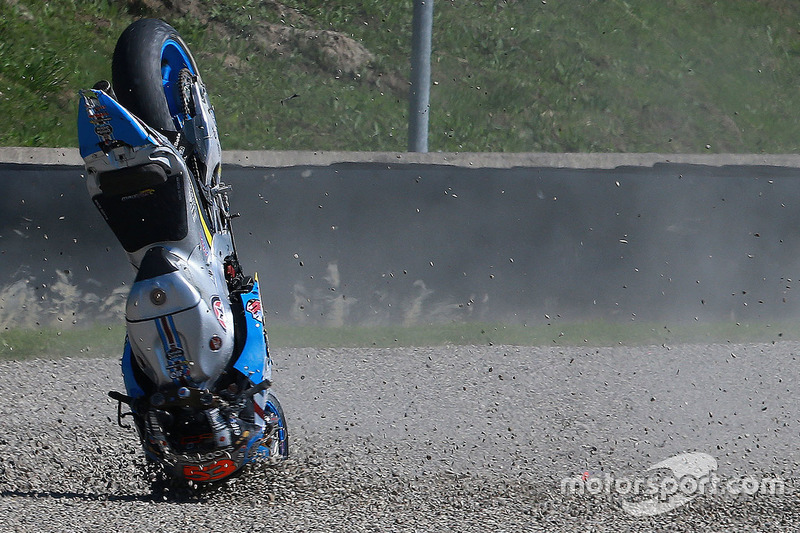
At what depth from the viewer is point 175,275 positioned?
12.0 feet

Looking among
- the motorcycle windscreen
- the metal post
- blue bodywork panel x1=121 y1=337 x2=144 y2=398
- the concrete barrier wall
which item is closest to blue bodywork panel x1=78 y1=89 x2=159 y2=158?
the motorcycle windscreen

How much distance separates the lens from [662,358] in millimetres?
6062

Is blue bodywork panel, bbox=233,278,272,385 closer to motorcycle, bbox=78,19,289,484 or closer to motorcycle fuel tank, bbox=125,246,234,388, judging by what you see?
motorcycle, bbox=78,19,289,484

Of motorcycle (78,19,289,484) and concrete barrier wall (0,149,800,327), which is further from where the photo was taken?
concrete barrier wall (0,149,800,327)

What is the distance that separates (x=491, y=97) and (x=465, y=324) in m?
3.86

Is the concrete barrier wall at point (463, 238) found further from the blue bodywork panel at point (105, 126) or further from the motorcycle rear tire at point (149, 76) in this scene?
the blue bodywork panel at point (105, 126)

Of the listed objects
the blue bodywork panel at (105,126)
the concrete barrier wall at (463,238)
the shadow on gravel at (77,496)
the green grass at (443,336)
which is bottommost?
the green grass at (443,336)

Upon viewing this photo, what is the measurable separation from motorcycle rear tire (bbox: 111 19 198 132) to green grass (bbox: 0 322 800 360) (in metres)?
2.29

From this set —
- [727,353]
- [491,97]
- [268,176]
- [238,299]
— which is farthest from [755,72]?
[238,299]

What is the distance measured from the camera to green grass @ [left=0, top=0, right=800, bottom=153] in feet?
28.3

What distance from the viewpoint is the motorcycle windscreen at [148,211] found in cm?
364

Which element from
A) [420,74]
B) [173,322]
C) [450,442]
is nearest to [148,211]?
[173,322]

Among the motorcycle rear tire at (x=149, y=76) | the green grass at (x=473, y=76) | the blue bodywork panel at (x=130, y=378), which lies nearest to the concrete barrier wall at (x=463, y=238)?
the motorcycle rear tire at (x=149, y=76)

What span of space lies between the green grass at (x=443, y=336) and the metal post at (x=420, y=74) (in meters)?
1.31
